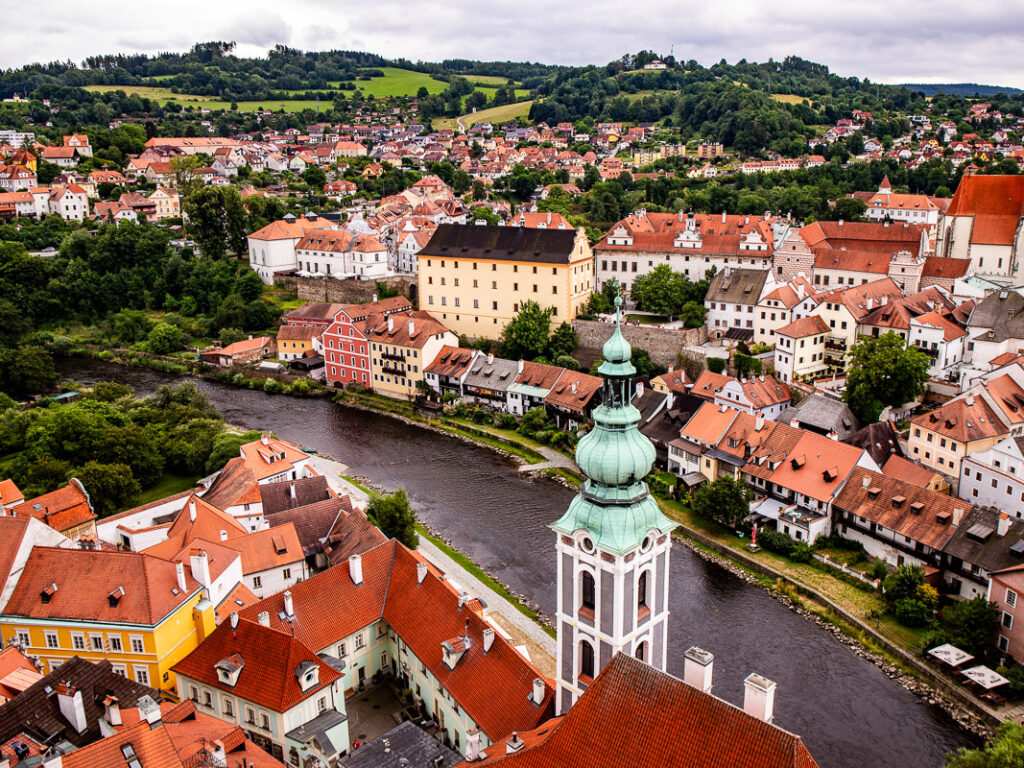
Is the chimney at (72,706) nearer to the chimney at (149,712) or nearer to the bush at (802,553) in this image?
the chimney at (149,712)

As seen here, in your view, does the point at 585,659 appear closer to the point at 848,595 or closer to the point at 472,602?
the point at 472,602

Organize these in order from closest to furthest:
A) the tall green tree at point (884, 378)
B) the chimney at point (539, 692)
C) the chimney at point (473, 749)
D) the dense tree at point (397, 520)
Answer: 1. the chimney at point (473, 749)
2. the chimney at point (539, 692)
3. the dense tree at point (397, 520)
4. the tall green tree at point (884, 378)

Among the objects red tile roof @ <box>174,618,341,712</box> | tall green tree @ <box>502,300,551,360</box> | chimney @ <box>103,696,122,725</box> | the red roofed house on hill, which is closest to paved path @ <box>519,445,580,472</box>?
tall green tree @ <box>502,300,551,360</box>

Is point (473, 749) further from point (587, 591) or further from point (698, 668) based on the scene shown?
point (698, 668)

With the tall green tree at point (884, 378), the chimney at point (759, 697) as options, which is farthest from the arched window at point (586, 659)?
the tall green tree at point (884, 378)

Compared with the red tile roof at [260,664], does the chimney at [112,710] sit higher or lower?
higher

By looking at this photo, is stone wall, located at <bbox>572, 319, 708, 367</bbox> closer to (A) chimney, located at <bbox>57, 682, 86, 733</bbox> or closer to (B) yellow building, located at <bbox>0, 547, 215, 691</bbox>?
(B) yellow building, located at <bbox>0, 547, 215, 691</bbox>
